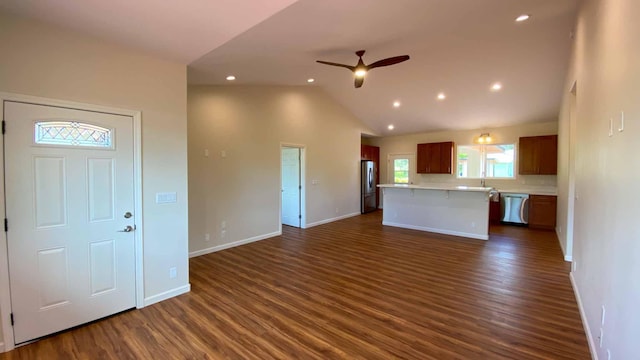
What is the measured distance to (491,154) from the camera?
8.12 meters

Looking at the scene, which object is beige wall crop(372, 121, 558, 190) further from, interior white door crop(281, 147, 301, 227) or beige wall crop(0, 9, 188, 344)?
beige wall crop(0, 9, 188, 344)

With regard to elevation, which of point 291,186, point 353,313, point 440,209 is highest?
point 291,186

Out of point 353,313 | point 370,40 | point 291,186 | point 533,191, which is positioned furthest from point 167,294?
point 533,191

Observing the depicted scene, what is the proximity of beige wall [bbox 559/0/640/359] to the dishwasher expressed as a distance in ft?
15.9

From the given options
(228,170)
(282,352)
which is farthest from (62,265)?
(228,170)

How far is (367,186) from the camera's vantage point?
9.09m

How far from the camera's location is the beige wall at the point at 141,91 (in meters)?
2.38

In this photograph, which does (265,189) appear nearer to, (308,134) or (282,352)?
(308,134)

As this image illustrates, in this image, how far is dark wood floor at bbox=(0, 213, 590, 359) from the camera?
2346mm

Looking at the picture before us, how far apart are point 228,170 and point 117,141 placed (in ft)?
7.76

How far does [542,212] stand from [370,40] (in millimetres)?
6073

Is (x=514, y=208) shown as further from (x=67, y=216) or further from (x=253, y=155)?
(x=67, y=216)

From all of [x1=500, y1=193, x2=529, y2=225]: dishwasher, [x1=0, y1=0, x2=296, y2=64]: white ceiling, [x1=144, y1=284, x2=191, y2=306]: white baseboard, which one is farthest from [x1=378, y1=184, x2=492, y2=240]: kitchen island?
[x1=0, y1=0, x2=296, y2=64]: white ceiling

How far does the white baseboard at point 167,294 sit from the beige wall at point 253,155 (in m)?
1.36
